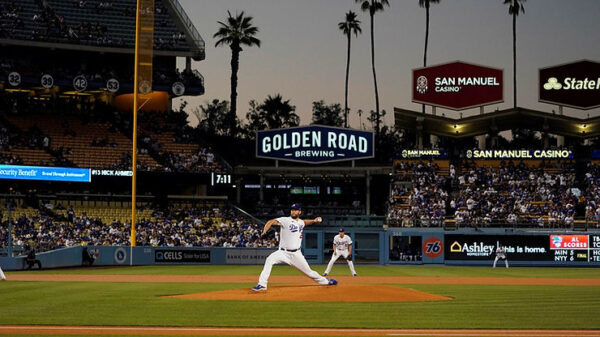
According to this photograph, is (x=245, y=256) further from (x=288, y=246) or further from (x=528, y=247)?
(x=288, y=246)

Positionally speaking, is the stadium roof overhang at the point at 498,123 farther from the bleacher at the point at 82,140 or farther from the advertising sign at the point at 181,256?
the advertising sign at the point at 181,256

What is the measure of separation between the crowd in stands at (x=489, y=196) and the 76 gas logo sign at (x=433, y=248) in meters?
1.85

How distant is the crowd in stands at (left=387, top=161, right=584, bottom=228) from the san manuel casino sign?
3481 mm

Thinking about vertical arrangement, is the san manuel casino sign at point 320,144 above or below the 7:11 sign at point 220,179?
above

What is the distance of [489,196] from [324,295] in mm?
36966

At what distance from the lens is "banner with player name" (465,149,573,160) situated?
5641cm

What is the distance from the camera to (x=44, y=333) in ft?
41.8

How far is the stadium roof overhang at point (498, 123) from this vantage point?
5600 cm

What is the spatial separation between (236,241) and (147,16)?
15.3m

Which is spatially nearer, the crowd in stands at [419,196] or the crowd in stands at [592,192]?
the crowd in stands at [592,192]

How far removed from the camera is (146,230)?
47.9m

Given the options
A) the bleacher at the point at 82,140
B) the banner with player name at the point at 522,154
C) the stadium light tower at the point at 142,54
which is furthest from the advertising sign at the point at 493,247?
the bleacher at the point at 82,140

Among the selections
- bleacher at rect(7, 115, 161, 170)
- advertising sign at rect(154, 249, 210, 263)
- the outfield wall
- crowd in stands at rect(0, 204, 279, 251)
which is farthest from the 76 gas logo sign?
bleacher at rect(7, 115, 161, 170)

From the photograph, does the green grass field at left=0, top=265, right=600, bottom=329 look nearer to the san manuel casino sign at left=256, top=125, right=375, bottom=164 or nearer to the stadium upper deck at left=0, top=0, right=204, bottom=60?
the san manuel casino sign at left=256, top=125, right=375, bottom=164
